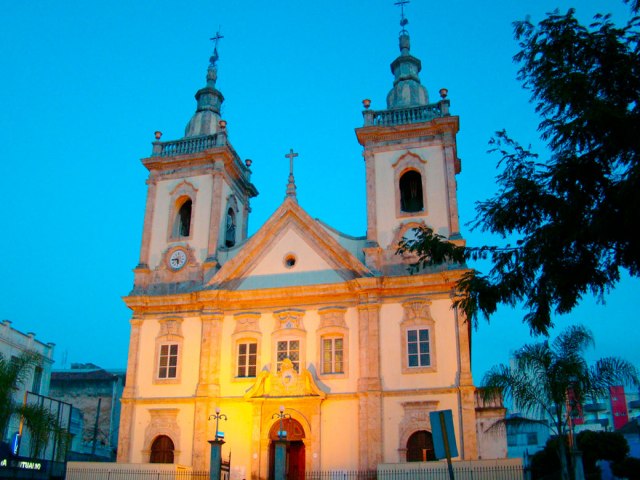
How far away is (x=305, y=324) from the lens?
27.6 m

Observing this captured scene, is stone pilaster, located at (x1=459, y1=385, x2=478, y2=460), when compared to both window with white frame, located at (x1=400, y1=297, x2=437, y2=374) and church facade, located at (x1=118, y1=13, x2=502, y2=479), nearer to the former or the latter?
church facade, located at (x1=118, y1=13, x2=502, y2=479)

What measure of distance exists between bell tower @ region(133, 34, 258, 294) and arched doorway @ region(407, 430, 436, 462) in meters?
11.0

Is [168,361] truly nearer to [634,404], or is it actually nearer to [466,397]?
[466,397]

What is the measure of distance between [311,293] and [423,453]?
297 inches

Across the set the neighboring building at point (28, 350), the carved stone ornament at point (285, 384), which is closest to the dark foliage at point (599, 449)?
the carved stone ornament at point (285, 384)

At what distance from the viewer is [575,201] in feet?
36.0

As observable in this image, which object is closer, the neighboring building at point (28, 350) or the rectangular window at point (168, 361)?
the rectangular window at point (168, 361)

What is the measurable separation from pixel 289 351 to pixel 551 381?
11.1m

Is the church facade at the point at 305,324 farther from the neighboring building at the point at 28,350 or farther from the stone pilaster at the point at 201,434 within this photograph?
the neighboring building at the point at 28,350

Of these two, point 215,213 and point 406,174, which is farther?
point 215,213

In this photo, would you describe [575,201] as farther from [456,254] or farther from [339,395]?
[339,395]

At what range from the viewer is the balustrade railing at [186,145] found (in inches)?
1278

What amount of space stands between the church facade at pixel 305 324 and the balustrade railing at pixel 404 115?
6 cm

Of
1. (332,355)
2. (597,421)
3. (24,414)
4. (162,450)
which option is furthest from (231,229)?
(597,421)
